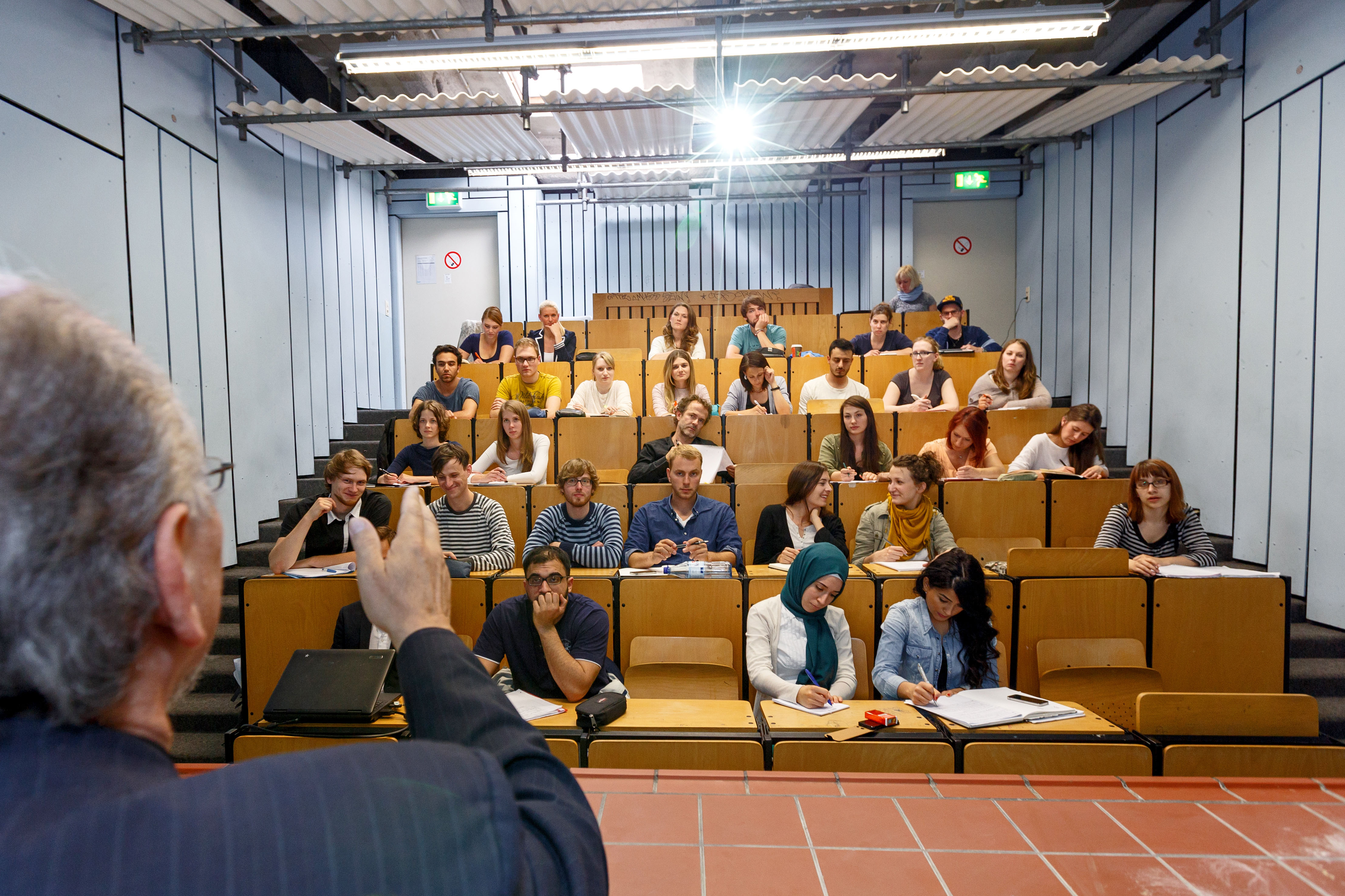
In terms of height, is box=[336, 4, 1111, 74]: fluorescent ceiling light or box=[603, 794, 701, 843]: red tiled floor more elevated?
box=[336, 4, 1111, 74]: fluorescent ceiling light

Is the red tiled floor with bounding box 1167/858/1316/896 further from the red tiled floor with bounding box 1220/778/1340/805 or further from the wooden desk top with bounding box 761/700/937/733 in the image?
the wooden desk top with bounding box 761/700/937/733

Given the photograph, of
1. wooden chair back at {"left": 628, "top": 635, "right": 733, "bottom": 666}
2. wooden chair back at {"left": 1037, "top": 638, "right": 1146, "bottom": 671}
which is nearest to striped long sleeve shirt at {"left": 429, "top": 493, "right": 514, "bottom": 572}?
wooden chair back at {"left": 628, "top": 635, "right": 733, "bottom": 666}

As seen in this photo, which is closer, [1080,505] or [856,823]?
[856,823]

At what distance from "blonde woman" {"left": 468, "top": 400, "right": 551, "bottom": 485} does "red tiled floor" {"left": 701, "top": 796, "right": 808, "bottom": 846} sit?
11.1ft

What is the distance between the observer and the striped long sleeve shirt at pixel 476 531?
3.84m

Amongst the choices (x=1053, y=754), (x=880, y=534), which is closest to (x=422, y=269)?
(x=880, y=534)

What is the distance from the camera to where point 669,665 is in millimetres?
2992

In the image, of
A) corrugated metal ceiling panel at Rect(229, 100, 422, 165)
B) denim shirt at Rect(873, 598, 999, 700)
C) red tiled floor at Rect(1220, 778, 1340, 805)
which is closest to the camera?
red tiled floor at Rect(1220, 778, 1340, 805)

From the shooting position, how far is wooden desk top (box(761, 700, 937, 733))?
2.18 m

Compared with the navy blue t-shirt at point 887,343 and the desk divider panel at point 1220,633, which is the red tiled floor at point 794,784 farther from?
the navy blue t-shirt at point 887,343

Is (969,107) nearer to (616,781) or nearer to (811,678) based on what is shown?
(811,678)

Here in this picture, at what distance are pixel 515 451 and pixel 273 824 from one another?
14.6 feet

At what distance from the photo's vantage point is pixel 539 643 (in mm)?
2840

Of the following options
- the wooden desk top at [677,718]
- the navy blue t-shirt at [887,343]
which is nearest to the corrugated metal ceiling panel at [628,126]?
the navy blue t-shirt at [887,343]
